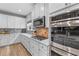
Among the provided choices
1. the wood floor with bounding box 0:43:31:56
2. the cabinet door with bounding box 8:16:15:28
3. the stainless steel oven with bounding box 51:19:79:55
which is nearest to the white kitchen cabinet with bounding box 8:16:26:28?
the cabinet door with bounding box 8:16:15:28

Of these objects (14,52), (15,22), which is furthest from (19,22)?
(14,52)

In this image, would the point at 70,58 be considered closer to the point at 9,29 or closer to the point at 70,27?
the point at 70,27

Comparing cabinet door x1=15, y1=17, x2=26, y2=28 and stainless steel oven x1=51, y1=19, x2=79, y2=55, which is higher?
cabinet door x1=15, y1=17, x2=26, y2=28

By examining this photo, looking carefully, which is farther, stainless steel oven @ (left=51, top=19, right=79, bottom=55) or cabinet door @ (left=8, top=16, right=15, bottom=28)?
cabinet door @ (left=8, top=16, right=15, bottom=28)

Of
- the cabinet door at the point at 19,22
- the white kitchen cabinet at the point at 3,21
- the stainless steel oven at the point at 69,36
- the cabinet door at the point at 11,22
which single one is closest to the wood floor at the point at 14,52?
the white kitchen cabinet at the point at 3,21

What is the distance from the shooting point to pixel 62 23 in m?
1.32

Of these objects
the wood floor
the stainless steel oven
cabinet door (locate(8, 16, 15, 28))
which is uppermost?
cabinet door (locate(8, 16, 15, 28))

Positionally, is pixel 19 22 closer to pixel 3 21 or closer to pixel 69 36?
pixel 3 21

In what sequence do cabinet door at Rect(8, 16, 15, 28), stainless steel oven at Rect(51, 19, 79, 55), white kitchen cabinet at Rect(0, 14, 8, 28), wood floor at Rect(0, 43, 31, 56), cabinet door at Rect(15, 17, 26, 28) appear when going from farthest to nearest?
cabinet door at Rect(15, 17, 26, 28) < cabinet door at Rect(8, 16, 15, 28) < white kitchen cabinet at Rect(0, 14, 8, 28) < wood floor at Rect(0, 43, 31, 56) < stainless steel oven at Rect(51, 19, 79, 55)

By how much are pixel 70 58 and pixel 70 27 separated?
0.35m

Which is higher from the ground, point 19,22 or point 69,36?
point 19,22

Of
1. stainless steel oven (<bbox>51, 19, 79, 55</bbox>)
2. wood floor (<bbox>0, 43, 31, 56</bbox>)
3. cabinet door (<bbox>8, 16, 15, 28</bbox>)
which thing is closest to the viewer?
stainless steel oven (<bbox>51, 19, 79, 55</bbox>)

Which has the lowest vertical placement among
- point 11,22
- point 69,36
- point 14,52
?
point 14,52

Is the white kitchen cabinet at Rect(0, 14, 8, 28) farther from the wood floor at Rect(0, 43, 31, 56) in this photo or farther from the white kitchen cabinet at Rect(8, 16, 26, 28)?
the wood floor at Rect(0, 43, 31, 56)
